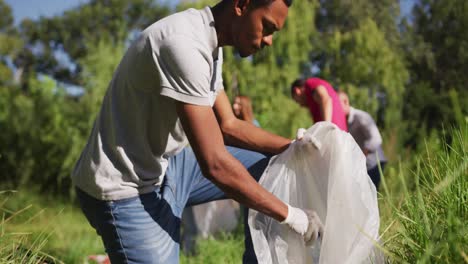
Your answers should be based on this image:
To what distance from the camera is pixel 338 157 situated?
6.68 feet

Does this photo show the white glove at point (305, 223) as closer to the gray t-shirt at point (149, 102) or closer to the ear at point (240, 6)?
the gray t-shirt at point (149, 102)

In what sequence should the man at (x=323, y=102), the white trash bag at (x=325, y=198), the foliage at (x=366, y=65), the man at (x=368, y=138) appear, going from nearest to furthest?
the white trash bag at (x=325, y=198) → the man at (x=323, y=102) → the man at (x=368, y=138) → the foliage at (x=366, y=65)

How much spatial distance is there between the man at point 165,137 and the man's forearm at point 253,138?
17 centimetres

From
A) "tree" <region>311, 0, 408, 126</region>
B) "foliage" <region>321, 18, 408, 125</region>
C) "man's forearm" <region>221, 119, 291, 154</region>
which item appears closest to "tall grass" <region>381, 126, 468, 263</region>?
"man's forearm" <region>221, 119, 291, 154</region>

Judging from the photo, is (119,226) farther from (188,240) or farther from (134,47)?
(188,240)

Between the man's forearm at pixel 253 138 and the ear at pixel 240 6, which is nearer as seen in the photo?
the ear at pixel 240 6

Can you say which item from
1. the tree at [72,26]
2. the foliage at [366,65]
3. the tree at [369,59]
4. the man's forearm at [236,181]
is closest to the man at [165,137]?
the man's forearm at [236,181]

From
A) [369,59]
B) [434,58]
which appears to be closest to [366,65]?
[369,59]

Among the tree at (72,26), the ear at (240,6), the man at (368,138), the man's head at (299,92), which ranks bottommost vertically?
the tree at (72,26)

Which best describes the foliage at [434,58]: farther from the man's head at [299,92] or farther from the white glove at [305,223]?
the white glove at [305,223]

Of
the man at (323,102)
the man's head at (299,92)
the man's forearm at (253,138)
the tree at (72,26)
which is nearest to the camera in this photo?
the man's forearm at (253,138)

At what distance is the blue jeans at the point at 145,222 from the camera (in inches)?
77.4

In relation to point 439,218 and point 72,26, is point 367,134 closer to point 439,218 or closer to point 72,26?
point 439,218

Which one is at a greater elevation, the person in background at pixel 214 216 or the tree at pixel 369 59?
the person in background at pixel 214 216
